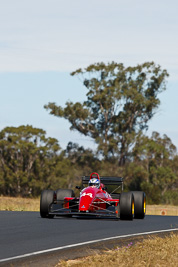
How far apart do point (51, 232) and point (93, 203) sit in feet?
16.8

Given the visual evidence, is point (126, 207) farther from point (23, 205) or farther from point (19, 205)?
point (23, 205)

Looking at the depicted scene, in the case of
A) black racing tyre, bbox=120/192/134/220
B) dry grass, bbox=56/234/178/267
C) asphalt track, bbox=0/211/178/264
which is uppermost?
black racing tyre, bbox=120/192/134/220

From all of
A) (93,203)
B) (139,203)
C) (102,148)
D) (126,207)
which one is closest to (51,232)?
(126,207)

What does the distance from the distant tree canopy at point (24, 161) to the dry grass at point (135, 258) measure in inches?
2381

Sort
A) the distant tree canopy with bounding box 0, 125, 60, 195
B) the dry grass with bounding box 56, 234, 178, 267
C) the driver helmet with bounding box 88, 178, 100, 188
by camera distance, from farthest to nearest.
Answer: the distant tree canopy with bounding box 0, 125, 60, 195 < the driver helmet with bounding box 88, 178, 100, 188 < the dry grass with bounding box 56, 234, 178, 267

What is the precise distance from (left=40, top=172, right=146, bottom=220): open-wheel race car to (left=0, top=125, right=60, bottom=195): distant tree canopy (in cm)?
5154

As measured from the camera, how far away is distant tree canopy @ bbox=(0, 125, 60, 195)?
7275 cm

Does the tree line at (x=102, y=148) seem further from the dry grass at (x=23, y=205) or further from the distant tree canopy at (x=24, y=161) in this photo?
the dry grass at (x=23, y=205)

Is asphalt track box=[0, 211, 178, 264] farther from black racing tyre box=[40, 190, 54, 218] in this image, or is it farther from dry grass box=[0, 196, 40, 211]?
dry grass box=[0, 196, 40, 211]

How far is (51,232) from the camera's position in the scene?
14.7 metres

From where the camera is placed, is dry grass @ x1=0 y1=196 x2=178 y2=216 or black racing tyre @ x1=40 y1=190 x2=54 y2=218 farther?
dry grass @ x1=0 y1=196 x2=178 y2=216

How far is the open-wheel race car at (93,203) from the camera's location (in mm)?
19141

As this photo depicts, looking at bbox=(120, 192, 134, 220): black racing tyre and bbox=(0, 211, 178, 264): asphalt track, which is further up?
bbox=(120, 192, 134, 220): black racing tyre

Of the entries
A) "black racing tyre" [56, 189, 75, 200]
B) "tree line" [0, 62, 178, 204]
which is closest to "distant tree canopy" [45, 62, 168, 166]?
"tree line" [0, 62, 178, 204]
